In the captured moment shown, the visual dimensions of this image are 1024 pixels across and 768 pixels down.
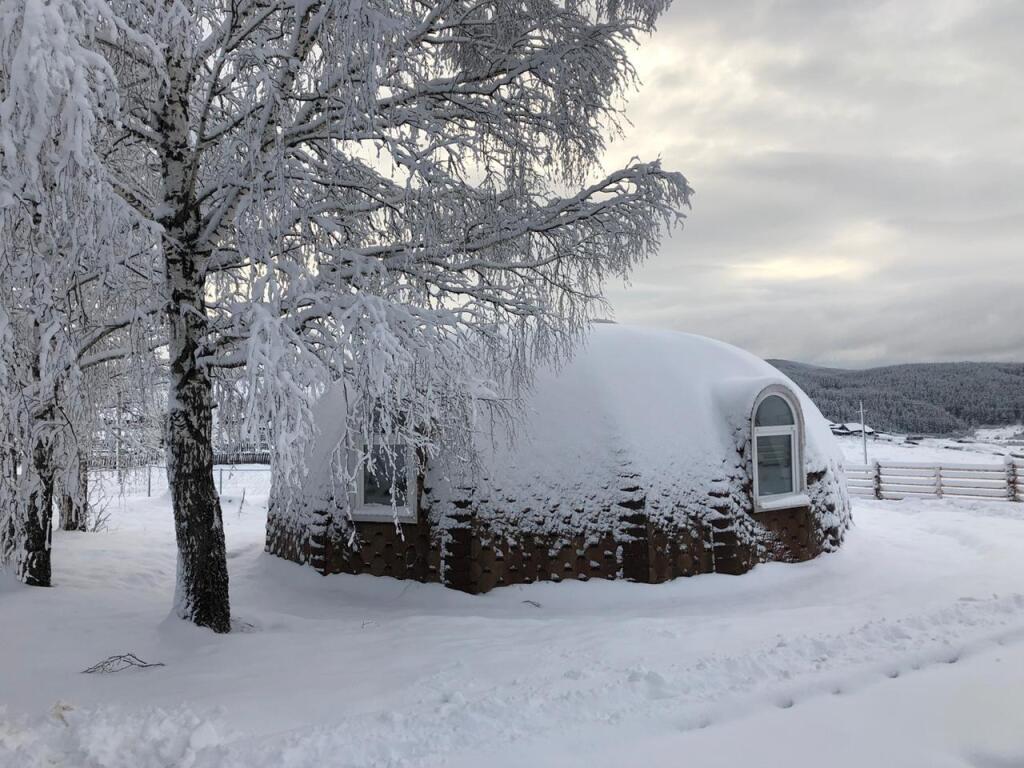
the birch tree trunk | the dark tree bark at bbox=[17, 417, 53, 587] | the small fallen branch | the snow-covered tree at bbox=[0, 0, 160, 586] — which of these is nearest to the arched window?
the birch tree trunk

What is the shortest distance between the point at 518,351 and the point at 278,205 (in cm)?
238

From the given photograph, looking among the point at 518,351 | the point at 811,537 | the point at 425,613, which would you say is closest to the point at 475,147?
the point at 518,351

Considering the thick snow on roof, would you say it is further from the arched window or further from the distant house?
the distant house

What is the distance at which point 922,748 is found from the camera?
4141mm

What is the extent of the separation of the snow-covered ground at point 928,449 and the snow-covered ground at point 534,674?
3690cm

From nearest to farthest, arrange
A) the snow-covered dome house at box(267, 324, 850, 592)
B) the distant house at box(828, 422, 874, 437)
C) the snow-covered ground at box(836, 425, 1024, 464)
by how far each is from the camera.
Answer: the snow-covered dome house at box(267, 324, 850, 592) → the snow-covered ground at box(836, 425, 1024, 464) → the distant house at box(828, 422, 874, 437)

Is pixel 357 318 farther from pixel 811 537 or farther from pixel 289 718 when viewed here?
pixel 811 537

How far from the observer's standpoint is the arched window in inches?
357

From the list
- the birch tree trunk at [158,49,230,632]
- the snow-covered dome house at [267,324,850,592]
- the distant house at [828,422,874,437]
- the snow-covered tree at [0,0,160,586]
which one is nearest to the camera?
the snow-covered tree at [0,0,160,586]

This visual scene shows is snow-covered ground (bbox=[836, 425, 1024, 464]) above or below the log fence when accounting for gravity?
below

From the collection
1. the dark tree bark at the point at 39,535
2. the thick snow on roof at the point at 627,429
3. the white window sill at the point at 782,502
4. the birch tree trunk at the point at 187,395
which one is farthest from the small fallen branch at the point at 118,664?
the white window sill at the point at 782,502

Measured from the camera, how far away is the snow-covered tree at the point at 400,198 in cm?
541

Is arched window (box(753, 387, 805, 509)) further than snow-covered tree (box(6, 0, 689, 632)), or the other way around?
arched window (box(753, 387, 805, 509))

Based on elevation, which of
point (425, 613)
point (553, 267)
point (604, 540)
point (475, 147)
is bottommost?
point (425, 613)
